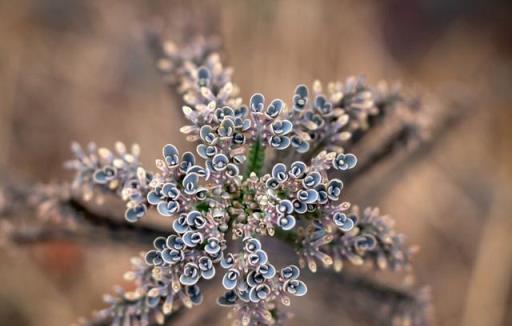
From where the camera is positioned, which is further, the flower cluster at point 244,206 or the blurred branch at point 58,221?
the blurred branch at point 58,221

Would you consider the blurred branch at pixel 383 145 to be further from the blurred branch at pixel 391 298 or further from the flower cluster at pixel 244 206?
the flower cluster at pixel 244 206

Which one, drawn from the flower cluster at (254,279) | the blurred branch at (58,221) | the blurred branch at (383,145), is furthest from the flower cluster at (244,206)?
the blurred branch at (383,145)

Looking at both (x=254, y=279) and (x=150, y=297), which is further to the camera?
(x=150, y=297)

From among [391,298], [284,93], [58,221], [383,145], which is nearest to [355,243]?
[391,298]

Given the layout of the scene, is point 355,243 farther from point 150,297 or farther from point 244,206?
point 150,297

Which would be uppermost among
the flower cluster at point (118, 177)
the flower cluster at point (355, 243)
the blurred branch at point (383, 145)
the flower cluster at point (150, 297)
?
the blurred branch at point (383, 145)

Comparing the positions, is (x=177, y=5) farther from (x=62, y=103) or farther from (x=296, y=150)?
(x=296, y=150)

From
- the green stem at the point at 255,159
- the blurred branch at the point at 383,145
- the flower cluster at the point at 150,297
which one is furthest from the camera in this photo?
Answer: the blurred branch at the point at 383,145

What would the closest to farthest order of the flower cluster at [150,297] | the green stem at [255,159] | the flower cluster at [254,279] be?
the flower cluster at [254,279], the flower cluster at [150,297], the green stem at [255,159]
